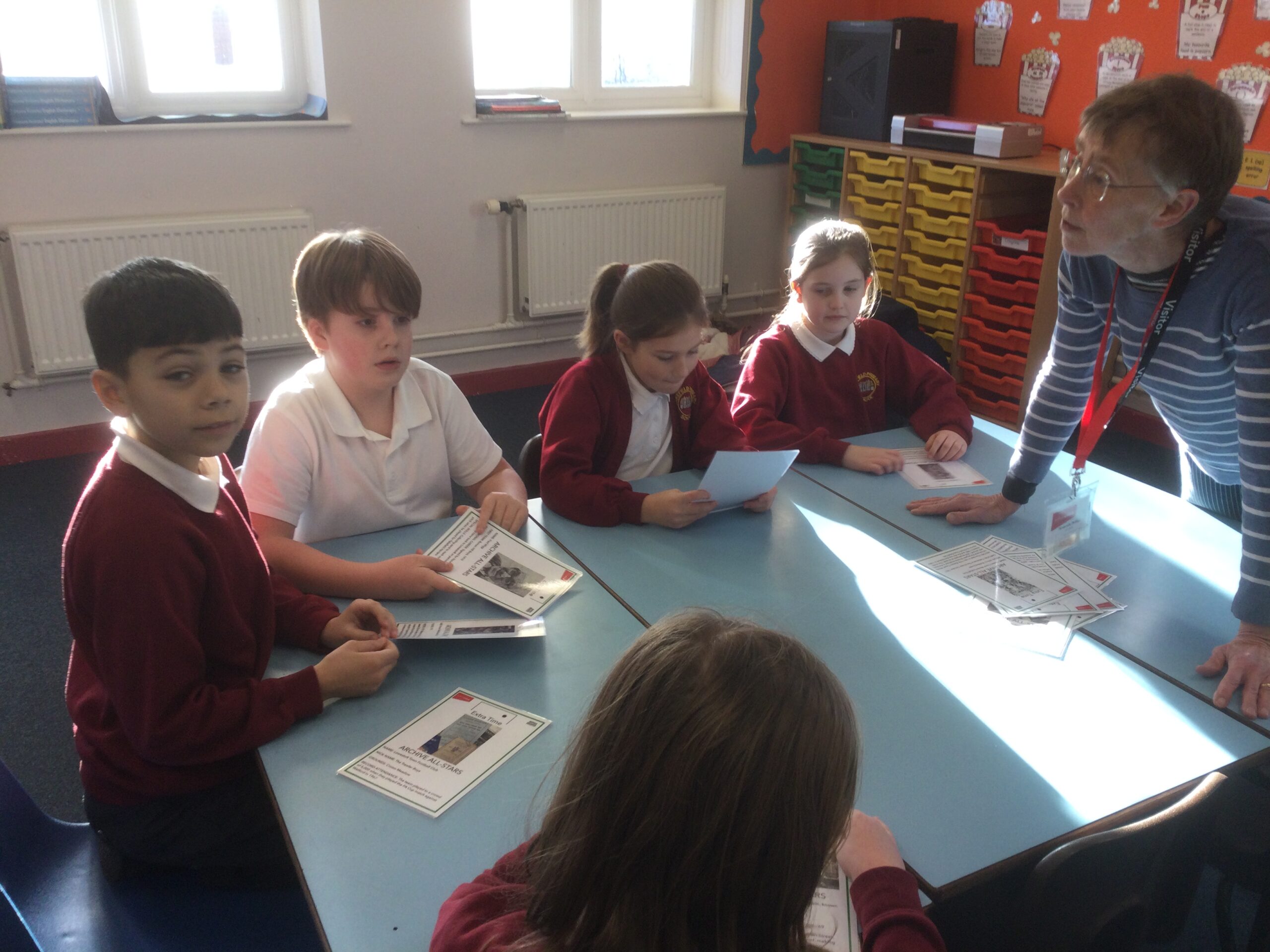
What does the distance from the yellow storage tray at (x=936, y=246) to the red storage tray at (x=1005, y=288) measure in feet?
0.33

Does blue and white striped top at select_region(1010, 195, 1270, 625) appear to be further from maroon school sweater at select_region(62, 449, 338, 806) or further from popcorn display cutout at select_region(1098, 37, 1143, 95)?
popcorn display cutout at select_region(1098, 37, 1143, 95)

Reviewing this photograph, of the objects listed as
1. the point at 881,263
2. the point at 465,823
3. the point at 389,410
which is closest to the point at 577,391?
the point at 389,410

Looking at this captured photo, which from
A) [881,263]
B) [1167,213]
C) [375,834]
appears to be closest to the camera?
[375,834]

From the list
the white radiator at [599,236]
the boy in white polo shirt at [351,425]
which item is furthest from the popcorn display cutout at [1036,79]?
the boy in white polo shirt at [351,425]

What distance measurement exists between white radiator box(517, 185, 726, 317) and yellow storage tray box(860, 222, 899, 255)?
67 centimetres

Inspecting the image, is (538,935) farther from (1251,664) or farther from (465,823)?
(1251,664)

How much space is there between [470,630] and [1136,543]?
1.17m

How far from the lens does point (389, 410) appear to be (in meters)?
1.79

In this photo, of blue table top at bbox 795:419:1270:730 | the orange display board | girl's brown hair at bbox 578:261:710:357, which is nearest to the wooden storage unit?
the orange display board

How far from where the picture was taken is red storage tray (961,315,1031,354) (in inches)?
150

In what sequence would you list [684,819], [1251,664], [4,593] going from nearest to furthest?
[684,819] → [1251,664] → [4,593]

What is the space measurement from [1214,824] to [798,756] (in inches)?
36.6

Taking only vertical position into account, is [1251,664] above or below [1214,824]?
above

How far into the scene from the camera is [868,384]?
2.40m
